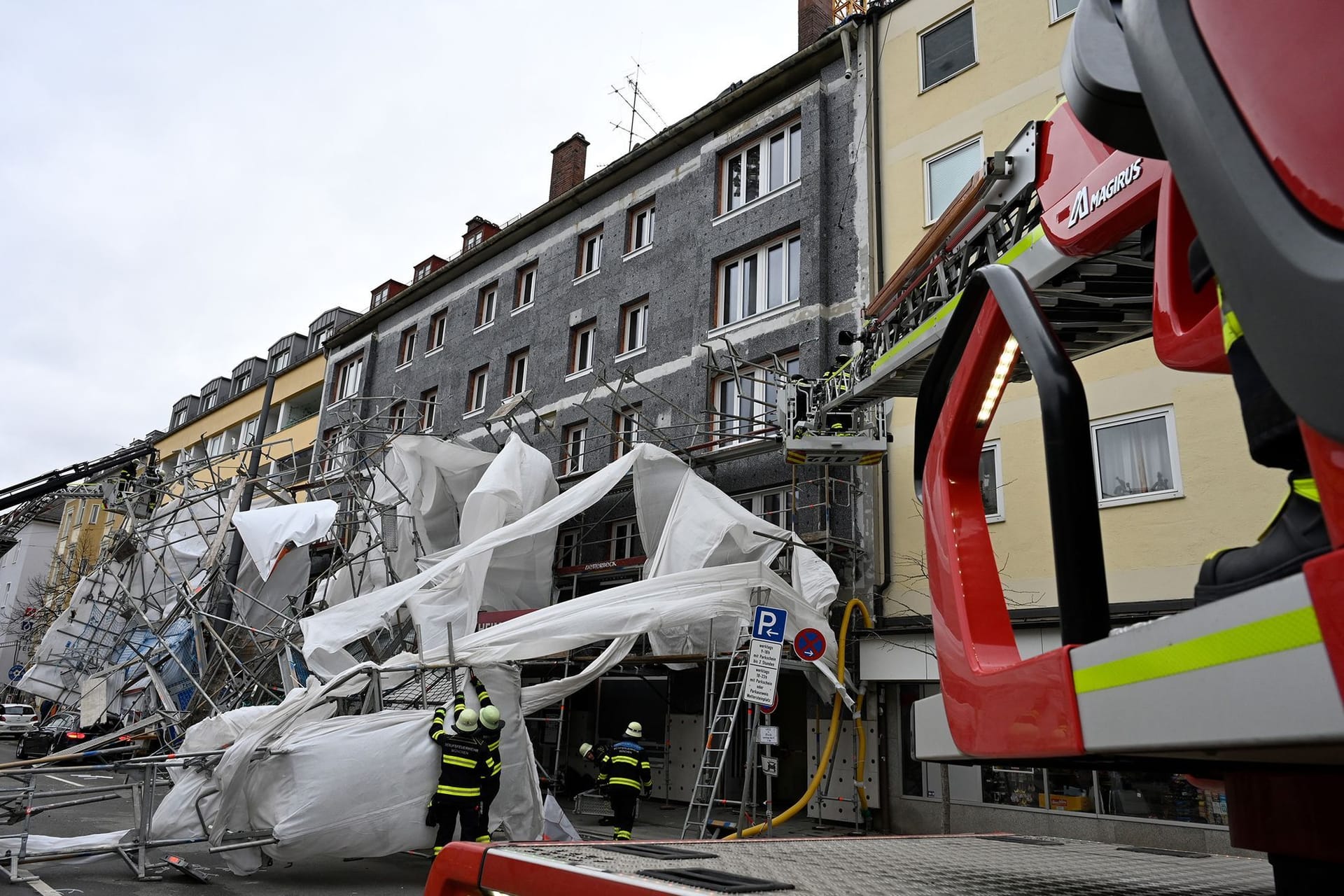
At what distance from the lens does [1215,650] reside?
1.34 metres

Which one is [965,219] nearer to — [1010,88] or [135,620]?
[1010,88]

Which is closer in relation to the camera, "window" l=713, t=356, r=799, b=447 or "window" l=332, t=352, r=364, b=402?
"window" l=713, t=356, r=799, b=447

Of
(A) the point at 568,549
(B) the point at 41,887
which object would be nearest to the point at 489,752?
(B) the point at 41,887

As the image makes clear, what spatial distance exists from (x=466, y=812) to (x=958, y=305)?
27.3 ft

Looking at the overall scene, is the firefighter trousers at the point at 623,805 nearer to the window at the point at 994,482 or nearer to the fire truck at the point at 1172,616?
the window at the point at 994,482

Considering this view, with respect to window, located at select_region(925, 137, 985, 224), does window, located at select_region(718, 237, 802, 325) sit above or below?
below

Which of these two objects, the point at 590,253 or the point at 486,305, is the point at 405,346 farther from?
the point at 590,253

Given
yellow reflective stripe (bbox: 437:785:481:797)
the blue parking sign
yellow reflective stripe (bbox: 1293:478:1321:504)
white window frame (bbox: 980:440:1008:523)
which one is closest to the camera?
yellow reflective stripe (bbox: 1293:478:1321:504)

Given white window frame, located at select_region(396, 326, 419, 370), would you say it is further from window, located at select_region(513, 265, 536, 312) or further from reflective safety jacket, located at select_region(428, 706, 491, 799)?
reflective safety jacket, located at select_region(428, 706, 491, 799)

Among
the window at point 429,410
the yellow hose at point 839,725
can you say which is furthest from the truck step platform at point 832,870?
the window at point 429,410

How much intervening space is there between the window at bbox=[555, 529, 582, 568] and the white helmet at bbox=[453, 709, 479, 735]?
9074mm

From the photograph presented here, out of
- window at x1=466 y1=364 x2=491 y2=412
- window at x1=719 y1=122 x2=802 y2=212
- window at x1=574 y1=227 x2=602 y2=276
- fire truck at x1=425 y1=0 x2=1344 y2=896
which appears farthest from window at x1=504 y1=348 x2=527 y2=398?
fire truck at x1=425 y1=0 x2=1344 y2=896

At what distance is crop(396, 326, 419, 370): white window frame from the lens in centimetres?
2772

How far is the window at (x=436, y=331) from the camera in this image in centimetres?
2669
